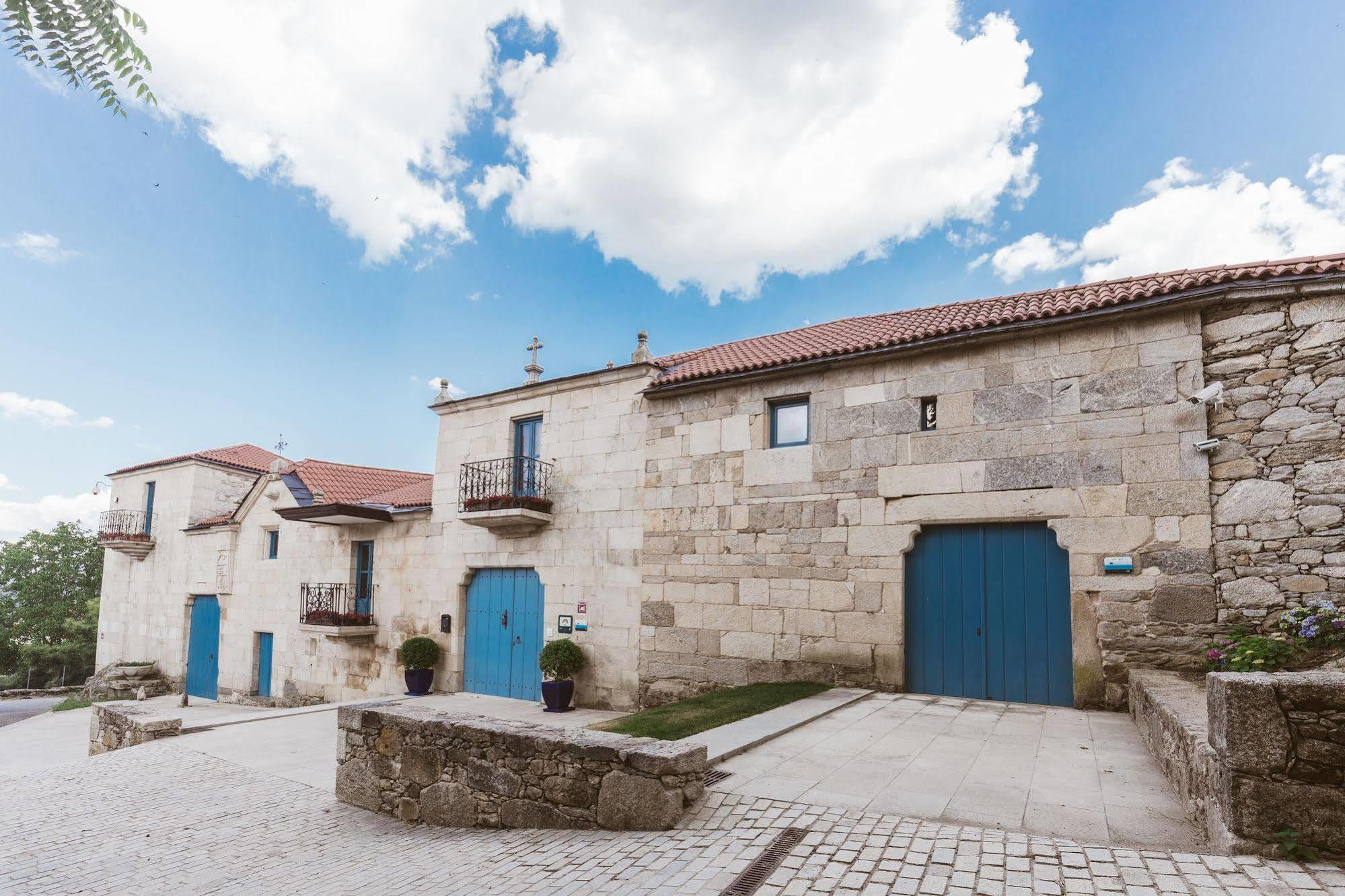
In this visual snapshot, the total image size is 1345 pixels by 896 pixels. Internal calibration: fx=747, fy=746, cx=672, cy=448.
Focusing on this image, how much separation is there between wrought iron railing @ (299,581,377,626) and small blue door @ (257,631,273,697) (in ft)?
7.69

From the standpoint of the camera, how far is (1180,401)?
7.42 meters

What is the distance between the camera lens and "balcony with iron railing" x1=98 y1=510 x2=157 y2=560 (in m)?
21.8

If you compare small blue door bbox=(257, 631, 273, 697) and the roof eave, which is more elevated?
the roof eave

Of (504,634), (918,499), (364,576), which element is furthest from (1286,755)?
(364,576)

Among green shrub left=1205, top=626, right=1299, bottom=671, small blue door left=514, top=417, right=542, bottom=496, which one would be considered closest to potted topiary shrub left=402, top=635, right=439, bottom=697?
small blue door left=514, top=417, right=542, bottom=496

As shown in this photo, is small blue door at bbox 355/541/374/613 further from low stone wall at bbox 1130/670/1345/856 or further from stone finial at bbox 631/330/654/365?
low stone wall at bbox 1130/670/1345/856

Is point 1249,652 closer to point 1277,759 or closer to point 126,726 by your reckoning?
point 1277,759

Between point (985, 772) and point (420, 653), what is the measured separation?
1017 centimetres

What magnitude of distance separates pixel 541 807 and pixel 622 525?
624 centimetres

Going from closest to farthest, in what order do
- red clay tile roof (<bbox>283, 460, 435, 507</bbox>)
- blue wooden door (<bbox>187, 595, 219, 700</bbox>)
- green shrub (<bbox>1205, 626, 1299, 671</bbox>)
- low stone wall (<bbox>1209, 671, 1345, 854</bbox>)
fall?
low stone wall (<bbox>1209, 671, 1345, 854</bbox>), green shrub (<bbox>1205, 626, 1299, 671</bbox>), red clay tile roof (<bbox>283, 460, 435, 507</bbox>), blue wooden door (<bbox>187, 595, 219, 700</bbox>)

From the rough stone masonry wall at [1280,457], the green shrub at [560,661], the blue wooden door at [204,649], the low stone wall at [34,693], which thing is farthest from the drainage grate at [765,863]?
the low stone wall at [34,693]

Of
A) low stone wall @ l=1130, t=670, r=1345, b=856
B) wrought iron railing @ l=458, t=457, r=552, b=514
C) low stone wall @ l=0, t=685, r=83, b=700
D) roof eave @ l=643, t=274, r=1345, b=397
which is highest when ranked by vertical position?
roof eave @ l=643, t=274, r=1345, b=397

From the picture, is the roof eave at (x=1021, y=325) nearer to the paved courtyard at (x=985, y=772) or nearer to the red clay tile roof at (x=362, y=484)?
the paved courtyard at (x=985, y=772)

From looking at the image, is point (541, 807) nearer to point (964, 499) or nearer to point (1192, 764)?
point (1192, 764)
